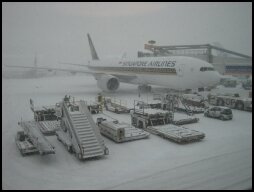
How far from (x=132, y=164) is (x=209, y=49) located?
32.6 m

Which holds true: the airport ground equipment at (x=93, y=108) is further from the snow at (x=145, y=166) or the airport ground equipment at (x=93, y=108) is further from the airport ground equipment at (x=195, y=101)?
the airport ground equipment at (x=195, y=101)

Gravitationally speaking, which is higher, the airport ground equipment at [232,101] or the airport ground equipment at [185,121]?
the airport ground equipment at [232,101]

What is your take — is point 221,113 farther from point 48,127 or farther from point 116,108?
point 48,127

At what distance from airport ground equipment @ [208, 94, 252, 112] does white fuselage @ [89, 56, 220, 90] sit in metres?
1.72

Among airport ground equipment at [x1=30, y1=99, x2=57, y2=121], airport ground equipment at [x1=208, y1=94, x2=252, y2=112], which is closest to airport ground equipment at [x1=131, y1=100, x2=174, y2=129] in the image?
airport ground equipment at [x1=30, y1=99, x2=57, y2=121]

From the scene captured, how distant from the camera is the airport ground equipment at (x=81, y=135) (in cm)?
1160

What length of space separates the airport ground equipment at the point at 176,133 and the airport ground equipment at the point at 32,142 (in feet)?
18.7

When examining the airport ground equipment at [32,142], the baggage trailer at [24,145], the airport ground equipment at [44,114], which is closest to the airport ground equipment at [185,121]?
the airport ground equipment at [44,114]

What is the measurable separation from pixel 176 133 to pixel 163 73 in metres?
13.0

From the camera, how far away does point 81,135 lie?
1251 centimetres

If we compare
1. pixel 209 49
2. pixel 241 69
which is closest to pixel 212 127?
pixel 209 49

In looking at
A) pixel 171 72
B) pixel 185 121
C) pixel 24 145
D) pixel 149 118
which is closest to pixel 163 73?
pixel 171 72

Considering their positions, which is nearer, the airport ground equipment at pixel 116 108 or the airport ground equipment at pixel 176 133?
the airport ground equipment at pixel 176 133

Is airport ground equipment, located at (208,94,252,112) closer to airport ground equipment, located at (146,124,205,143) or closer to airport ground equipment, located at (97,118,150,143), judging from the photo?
airport ground equipment, located at (146,124,205,143)
